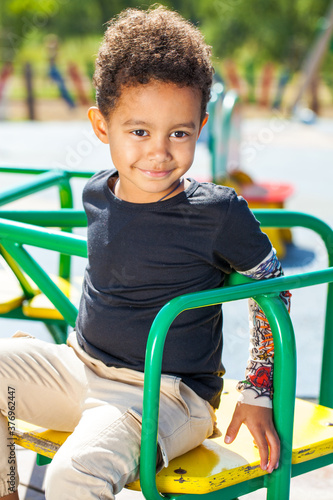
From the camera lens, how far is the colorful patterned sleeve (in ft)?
4.83

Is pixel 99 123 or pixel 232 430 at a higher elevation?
pixel 99 123

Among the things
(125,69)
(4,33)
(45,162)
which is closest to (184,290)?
(125,69)

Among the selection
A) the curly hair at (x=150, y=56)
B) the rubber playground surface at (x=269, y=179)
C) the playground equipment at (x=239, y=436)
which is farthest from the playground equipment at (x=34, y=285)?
the curly hair at (x=150, y=56)

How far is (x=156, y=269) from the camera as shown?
1532mm

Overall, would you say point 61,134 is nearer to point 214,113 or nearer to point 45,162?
point 45,162

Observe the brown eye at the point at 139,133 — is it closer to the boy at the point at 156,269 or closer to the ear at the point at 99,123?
the boy at the point at 156,269

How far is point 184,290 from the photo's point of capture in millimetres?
1538

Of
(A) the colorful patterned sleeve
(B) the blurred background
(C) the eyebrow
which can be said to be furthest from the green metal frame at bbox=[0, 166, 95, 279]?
(B) the blurred background

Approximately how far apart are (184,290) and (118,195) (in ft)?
0.99

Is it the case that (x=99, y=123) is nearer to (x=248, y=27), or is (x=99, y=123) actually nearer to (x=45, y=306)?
(x=45, y=306)

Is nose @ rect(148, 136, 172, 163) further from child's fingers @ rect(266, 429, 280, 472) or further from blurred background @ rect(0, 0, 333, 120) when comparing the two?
blurred background @ rect(0, 0, 333, 120)

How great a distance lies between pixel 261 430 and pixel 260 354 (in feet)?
0.52

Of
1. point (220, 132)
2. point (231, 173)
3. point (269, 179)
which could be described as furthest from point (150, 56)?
point (269, 179)

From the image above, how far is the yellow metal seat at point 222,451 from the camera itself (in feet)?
4.45
